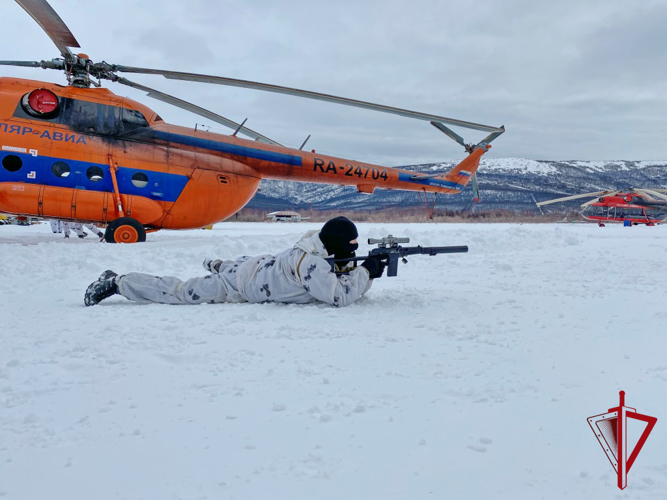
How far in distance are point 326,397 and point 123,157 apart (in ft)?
24.3

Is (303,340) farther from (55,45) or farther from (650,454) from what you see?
(55,45)

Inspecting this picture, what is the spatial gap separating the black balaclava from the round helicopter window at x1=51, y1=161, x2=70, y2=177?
583cm

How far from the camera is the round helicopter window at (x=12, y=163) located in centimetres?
706

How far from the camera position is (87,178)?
7527 millimetres

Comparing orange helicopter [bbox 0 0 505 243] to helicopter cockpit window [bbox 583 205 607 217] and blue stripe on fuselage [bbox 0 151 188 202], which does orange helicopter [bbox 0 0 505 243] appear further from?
helicopter cockpit window [bbox 583 205 607 217]

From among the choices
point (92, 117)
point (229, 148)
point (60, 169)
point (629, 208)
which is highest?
point (92, 117)

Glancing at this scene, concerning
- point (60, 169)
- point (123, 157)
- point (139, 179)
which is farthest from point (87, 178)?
point (139, 179)

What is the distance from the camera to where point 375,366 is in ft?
7.30

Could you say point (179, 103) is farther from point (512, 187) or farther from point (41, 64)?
point (512, 187)

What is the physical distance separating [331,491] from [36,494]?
32.4 inches

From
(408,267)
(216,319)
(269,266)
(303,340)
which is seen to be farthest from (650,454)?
(408,267)

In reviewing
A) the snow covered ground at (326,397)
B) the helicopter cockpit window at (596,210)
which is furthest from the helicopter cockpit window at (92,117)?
the helicopter cockpit window at (596,210)

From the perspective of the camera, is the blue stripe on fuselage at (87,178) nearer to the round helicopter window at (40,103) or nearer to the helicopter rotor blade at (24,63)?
the round helicopter window at (40,103)

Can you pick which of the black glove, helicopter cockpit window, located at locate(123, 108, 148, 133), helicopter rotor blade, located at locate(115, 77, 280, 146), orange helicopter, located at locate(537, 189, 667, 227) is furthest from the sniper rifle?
orange helicopter, located at locate(537, 189, 667, 227)
